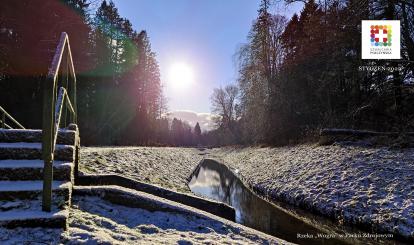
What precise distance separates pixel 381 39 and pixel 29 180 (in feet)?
42.0

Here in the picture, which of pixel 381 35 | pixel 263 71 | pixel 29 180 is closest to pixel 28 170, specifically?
pixel 29 180

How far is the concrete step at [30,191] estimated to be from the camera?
3.60m

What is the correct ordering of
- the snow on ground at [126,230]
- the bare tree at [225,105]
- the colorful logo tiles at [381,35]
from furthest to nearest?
the bare tree at [225,105], the colorful logo tiles at [381,35], the snow on ground at [126,230]

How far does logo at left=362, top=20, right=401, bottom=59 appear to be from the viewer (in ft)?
36.3

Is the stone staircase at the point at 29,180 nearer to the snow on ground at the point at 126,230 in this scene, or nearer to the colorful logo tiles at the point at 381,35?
the snow on ground at the point at 126,230

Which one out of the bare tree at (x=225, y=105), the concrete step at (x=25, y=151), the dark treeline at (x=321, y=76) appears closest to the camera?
the concrete step at (x=25, y=151)

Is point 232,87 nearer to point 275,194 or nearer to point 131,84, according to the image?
point 131,84

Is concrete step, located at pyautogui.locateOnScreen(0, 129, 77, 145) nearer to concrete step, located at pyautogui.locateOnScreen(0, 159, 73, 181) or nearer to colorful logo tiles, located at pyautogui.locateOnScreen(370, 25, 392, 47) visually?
concrete step, located at pyautogui.locateOnScreen(0, 159, 73, 181)

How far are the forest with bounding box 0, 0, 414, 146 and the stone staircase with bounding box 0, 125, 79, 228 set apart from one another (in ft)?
32.1

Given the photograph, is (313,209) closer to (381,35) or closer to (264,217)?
(264,217)

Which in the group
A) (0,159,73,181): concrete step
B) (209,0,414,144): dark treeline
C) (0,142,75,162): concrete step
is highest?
(209,0,414,144): dark treeline

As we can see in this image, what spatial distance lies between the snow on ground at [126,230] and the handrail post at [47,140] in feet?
1.21

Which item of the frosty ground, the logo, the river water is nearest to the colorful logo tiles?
the logo

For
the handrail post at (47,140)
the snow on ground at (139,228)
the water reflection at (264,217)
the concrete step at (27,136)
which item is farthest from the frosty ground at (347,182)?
the handrail post at (47,140)
